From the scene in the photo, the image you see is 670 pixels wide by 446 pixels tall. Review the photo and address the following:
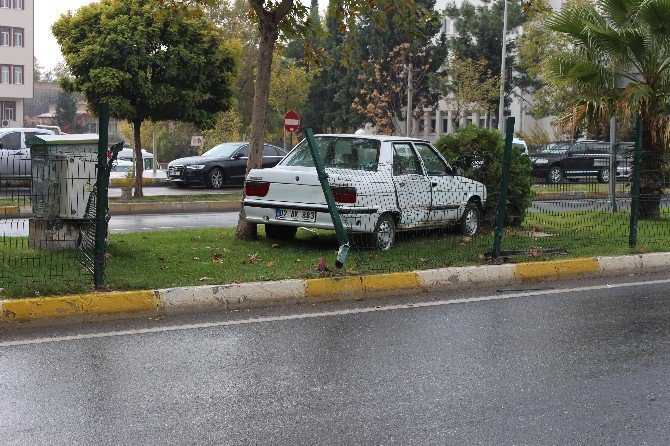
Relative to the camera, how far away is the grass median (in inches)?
337

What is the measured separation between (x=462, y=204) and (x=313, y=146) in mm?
3764

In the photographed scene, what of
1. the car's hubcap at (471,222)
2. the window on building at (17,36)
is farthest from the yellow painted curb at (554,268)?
the window on building at (17,36)

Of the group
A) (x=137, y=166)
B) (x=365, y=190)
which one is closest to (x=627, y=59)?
(x=365, y=190)

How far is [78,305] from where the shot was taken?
752 centimetres

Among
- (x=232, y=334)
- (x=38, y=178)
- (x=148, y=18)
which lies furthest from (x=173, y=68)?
(x=232, y=334)

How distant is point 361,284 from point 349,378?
3.10m

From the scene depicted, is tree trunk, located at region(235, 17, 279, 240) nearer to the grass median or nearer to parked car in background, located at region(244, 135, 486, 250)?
parked car in background, located at region(244, 135, 486, 250)

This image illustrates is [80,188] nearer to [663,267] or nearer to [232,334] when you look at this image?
[232,334]

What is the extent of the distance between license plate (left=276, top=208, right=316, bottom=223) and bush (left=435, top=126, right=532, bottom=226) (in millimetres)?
3617

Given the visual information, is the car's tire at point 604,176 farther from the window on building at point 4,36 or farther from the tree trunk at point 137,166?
the window on building at point 4,36

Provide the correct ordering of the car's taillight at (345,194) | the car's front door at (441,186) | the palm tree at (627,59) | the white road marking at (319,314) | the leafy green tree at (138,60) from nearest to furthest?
the white road marking at (319,314) → the car's taillight at (345,194) → the car's front door at (441,186) → the palm tree at (627,59) → the leafy green tree at (138,60)

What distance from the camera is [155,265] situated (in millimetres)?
9562

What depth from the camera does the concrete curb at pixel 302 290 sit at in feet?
24.5

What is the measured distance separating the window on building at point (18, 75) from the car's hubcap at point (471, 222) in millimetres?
71327
